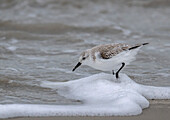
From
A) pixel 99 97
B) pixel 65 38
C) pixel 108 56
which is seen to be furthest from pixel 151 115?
pixel 65 38

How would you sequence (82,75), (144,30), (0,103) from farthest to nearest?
(144,30)
(82,75)
(0,103)

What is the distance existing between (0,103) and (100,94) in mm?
1221

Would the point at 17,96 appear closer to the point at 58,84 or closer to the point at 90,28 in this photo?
the point at 58,84

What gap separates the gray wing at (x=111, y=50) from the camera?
4895 millimetres

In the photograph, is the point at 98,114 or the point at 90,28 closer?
the point at 98,114

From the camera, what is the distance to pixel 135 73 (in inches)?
228

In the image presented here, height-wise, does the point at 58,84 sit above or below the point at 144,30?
below

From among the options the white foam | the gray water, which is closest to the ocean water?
the gray water

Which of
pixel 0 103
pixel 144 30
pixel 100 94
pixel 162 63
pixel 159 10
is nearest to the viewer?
pixel 0 103

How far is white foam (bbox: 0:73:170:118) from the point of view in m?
4.14

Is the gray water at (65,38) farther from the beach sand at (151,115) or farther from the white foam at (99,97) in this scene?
the beach sand at (151,115)

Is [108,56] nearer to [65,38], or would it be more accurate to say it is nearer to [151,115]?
[151,115]

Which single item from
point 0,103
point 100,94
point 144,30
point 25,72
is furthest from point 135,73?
point 144,30

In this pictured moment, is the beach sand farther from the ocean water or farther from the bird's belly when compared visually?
the bird's belly
